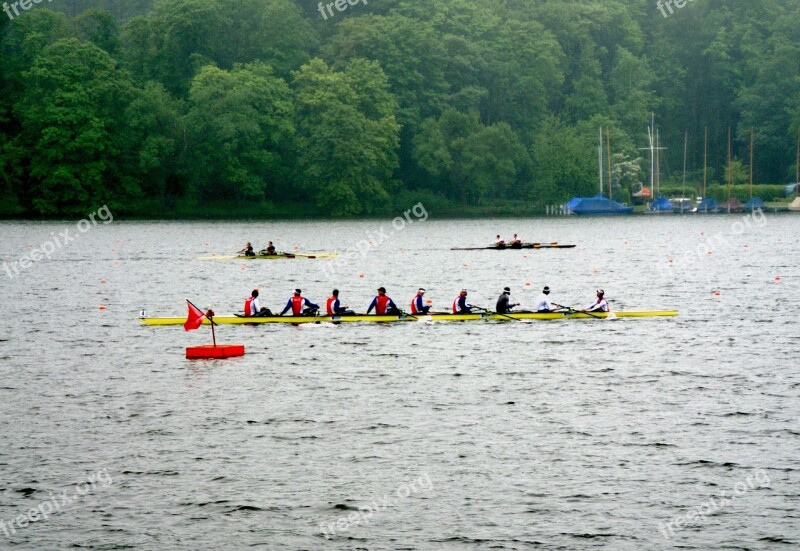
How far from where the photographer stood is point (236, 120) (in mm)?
120562

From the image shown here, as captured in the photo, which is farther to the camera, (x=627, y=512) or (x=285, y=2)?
(x=285, y=2)

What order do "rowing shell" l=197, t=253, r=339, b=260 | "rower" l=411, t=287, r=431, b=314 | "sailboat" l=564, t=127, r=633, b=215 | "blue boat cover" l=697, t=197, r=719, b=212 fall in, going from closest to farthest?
"rower" l=411, t=287, r=431, b=314 → "rowing shell" l=197, t=253, r=339, b=260 → "sailboat" l=564, t=127, r=633, b=215 → "blue boat cover" l=697, t=197, r=719, b=212

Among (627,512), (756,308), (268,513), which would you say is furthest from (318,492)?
(756,308)

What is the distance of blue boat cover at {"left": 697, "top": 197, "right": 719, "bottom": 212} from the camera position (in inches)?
6068

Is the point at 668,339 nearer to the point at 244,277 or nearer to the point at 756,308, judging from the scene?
→ the point at 756,308

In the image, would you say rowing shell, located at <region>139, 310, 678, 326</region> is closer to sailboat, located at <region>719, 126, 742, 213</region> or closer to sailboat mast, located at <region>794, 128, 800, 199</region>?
sailboat mast, located at <region>794, 128, 800, 199</region>

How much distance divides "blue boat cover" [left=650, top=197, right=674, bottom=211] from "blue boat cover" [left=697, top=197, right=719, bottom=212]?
3964mm

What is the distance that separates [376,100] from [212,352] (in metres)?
95.1

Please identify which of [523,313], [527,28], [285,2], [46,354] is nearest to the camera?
[46,354]

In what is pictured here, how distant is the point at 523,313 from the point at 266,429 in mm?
17705

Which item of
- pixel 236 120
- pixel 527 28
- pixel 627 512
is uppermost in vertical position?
pixel 527 28
